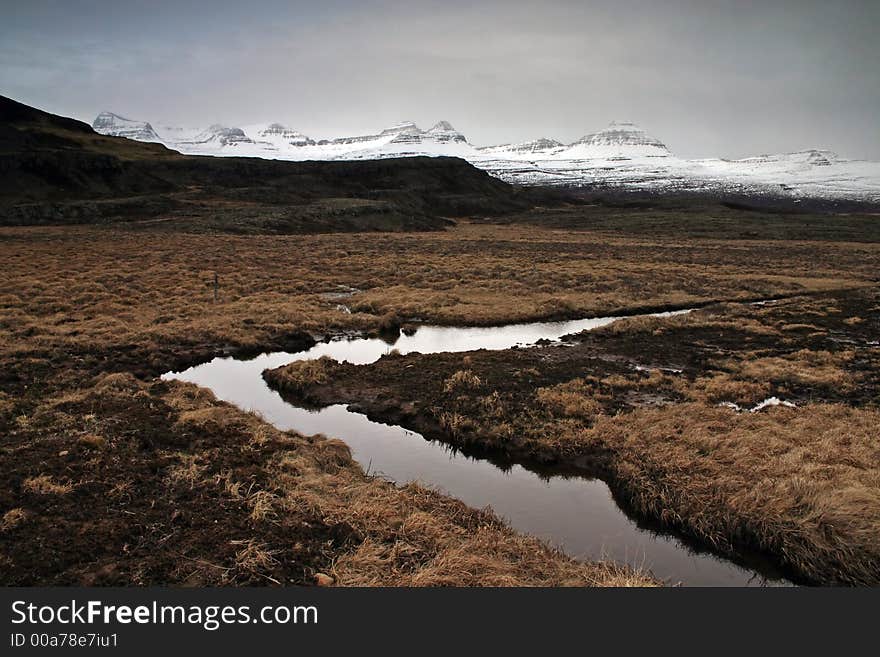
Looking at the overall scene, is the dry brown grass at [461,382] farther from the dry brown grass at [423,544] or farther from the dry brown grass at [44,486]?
the dry brown grass at [44,486]

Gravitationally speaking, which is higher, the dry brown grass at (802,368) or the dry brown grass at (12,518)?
the dry brown grass at (12,518)

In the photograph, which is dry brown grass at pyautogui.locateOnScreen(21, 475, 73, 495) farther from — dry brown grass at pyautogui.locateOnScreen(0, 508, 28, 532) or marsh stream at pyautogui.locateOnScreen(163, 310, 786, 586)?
marsh stream at pyautogui.locateOnScreen(163, 310, 786, 586)

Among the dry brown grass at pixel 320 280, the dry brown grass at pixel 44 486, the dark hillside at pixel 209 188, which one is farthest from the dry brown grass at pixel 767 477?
the dark hillside at pixel 209 188

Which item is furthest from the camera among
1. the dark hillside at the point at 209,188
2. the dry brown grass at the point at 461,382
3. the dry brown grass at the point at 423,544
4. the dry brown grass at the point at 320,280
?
the dark hillside at the point at 209,188

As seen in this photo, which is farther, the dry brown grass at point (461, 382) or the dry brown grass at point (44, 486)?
Result: the dry brown grass at point (461, 382)

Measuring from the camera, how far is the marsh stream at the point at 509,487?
31.0ft

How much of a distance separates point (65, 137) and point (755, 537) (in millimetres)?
132023

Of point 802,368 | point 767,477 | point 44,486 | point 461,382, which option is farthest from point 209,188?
point 767,477

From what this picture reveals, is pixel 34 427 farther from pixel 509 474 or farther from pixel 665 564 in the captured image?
pixel 665 564

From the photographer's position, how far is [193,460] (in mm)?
11180

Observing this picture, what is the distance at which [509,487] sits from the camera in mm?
11930

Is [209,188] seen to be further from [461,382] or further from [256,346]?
[461,382]

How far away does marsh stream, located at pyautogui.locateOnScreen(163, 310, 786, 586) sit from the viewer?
31.0 feet

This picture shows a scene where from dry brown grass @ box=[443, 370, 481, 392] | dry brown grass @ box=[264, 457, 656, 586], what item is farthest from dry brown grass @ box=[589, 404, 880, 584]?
dry brown grass @ box=[443, 370, 481, 392]
